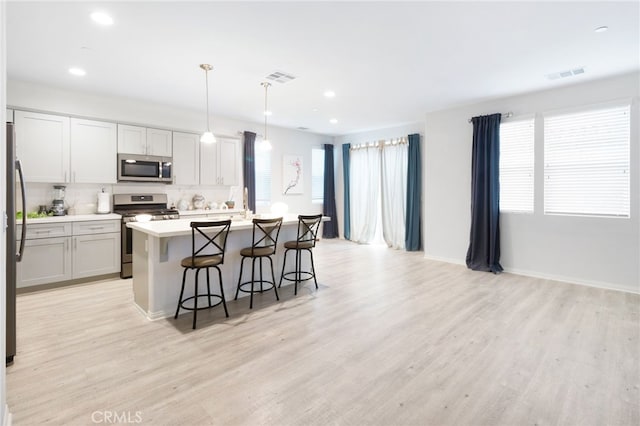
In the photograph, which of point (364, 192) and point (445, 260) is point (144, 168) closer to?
point (364, 192)

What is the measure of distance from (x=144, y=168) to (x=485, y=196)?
5498 mm

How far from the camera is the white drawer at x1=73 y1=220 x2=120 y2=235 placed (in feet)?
14.6

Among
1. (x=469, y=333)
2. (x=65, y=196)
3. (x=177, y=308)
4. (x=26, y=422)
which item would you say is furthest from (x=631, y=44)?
(x=65, y=196)

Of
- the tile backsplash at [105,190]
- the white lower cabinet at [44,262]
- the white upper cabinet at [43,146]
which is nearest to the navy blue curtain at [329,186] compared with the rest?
the tile backsplash at [105,190]

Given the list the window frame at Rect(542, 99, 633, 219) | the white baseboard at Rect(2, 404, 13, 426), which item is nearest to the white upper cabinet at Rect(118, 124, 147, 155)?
the white baseboard at Rect(2, 404, 13, 426)

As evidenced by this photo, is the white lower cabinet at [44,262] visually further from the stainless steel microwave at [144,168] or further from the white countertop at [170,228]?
the white countertop at [170,228]

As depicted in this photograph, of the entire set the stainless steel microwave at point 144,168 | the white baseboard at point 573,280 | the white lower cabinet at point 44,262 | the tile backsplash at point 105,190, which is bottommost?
the white baseboard at point 573,280

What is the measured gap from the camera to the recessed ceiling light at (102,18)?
271 cm

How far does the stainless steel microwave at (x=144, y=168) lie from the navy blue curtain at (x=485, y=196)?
5.11 meters

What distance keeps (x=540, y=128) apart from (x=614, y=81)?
0.93 metres

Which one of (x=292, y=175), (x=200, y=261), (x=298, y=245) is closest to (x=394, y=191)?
(x=292, y=175)

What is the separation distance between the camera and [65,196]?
4.79 meters

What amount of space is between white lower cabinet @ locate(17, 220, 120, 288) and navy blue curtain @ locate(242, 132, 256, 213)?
253 centimetres

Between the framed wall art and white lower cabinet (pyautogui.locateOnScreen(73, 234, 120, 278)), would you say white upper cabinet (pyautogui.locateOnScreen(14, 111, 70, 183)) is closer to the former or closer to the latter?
white lower cabinet (pyautogui.locateOnScreen(73, 234, 120, 278))
